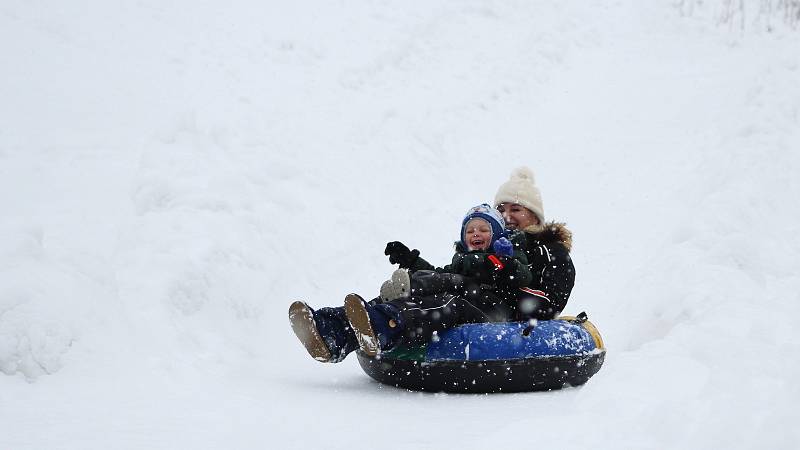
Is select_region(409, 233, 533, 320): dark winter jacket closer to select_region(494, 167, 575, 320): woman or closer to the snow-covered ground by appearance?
select_region(494, 167, 575, 320): woman

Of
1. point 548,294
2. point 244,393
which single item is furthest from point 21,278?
point 548,294

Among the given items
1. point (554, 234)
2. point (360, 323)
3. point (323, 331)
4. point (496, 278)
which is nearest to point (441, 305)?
point (496, 278)

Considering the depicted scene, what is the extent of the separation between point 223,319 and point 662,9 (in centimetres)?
1262

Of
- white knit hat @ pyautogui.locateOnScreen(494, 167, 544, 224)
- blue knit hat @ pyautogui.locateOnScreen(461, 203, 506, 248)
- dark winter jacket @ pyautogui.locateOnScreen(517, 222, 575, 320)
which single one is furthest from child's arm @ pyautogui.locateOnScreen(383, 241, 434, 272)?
white knit hat @ pyautogui.locateOnScreen(494, 167, 544, 224)

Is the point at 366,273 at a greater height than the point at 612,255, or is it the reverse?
the point at 612,255

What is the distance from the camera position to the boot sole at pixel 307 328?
4207 mm

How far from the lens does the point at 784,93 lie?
10.6m

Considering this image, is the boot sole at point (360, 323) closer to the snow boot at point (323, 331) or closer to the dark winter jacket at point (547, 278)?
the snow boot at point (323, 331)

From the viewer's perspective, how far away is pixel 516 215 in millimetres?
5504

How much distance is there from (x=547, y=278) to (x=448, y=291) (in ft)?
2.15

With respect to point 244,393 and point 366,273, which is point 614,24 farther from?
point 244,393

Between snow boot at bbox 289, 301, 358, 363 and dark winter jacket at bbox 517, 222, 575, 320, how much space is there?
3.60 feet

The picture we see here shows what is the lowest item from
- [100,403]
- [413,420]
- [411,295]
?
[100,403]

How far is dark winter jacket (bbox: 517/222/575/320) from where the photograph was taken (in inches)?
188
